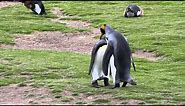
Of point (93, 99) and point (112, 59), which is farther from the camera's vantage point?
point (112, 59)

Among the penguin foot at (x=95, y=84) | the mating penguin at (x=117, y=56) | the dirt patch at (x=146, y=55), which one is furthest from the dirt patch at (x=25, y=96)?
the dirt patch at (x=146, y=55)

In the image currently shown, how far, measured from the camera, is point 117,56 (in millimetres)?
13812

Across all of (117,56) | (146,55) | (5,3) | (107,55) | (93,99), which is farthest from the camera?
(5,3)

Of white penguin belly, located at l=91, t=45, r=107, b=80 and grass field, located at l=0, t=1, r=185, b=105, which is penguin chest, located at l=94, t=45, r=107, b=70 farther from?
grass field, located at l=0, t=1, r=185, b=105

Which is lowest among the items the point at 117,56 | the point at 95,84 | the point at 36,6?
the point at 36,6

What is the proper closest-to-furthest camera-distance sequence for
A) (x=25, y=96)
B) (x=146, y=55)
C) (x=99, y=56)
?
1. (x=25, y=96)
2. (x=99, y=56)
3. (x=146, y=55)

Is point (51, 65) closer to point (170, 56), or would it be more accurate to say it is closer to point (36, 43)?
point (170, 56)

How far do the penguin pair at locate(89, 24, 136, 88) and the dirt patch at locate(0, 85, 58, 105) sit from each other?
1.45 m

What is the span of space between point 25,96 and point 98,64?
2071mm

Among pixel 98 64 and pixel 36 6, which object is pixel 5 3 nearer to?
pixel 36 6

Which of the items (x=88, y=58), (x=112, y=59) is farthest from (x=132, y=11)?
(x=112, y=59)

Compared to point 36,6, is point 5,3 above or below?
below

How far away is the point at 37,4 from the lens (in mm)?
40406

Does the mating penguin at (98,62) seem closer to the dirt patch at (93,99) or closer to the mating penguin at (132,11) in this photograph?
the dirt patch at (93,99)
